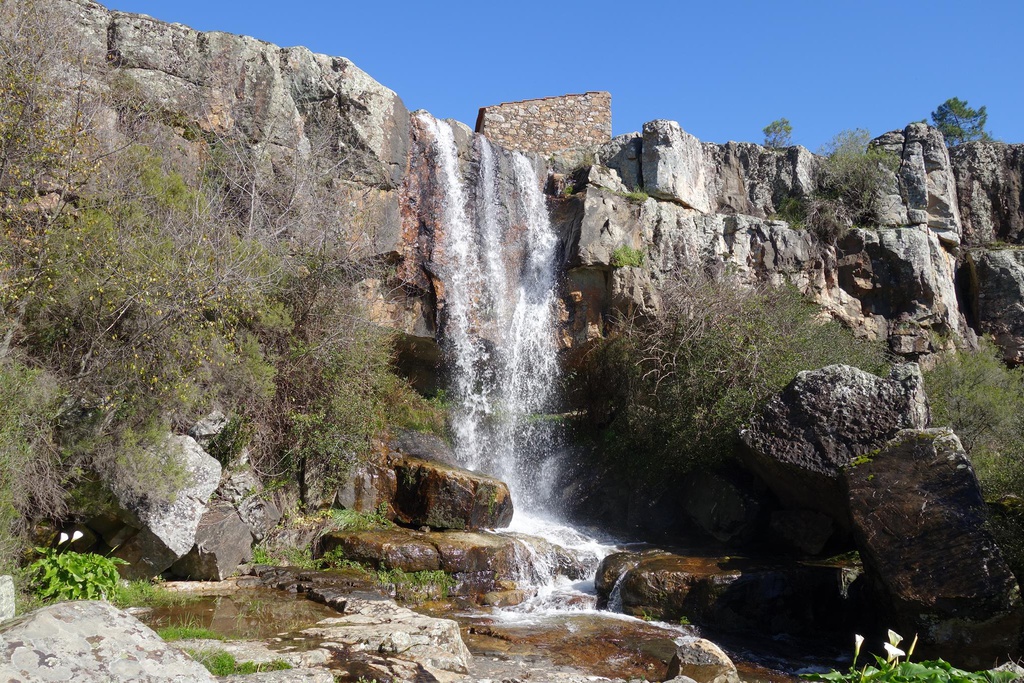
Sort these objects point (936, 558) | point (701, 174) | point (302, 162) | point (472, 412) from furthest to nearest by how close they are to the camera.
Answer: point (701, 174)
point (472, 412)
point (302, 162)
point (936, 558)

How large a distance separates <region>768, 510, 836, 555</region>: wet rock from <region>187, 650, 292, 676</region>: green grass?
8466mm

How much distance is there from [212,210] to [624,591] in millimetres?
7954

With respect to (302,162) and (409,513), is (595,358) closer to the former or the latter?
(409,513)

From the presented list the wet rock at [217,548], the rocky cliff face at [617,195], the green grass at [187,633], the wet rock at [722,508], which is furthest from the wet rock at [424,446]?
the green grass at [187,633]

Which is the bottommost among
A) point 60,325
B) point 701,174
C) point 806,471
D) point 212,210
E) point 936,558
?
point 936,558

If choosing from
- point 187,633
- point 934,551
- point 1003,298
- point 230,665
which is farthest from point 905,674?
point 1003,298

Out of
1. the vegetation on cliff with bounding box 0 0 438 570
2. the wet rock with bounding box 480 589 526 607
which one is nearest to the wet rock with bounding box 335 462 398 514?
the vegetation on cliff with bounding box 0 0 438 570

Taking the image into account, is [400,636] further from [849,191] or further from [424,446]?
[849,191]

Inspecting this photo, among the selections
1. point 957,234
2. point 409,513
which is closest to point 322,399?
point 409,513

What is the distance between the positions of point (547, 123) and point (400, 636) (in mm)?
17683

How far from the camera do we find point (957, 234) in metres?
Result: 22.3

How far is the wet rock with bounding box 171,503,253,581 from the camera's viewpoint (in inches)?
380

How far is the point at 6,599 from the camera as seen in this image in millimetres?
5602

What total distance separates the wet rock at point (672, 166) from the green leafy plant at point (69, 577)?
15825 mm
